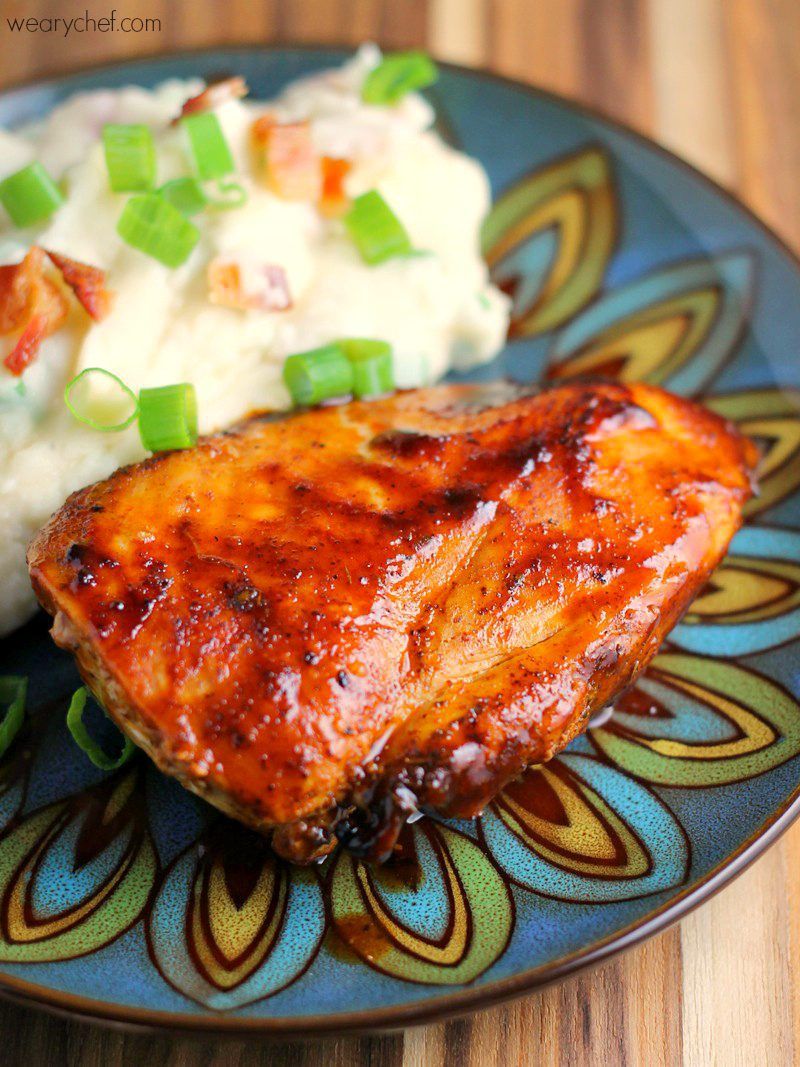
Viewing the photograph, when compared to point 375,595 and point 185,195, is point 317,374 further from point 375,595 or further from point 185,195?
point 375,595

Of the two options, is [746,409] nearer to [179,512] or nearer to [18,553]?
[179,512]

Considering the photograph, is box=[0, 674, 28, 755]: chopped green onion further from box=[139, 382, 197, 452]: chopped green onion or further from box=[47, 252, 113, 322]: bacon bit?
box=[47, 252, 113, 322]: bacon bit

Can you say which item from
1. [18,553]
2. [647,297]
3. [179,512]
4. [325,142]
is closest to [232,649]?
[179,512]

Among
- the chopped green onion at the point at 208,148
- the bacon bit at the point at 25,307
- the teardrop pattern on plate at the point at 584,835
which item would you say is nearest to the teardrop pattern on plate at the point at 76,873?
the teardrop pattern on plate at the point at 584,835

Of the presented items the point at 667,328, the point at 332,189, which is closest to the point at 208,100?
the point at 332,189

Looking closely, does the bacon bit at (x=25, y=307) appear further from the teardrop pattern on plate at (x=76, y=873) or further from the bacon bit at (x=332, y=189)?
the teardrop pattern on plate at (x=76, y=873)

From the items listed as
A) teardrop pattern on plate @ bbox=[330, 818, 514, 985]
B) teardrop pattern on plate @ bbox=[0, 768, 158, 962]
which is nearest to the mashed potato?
teardrop pattern on plate @ bbox=[0, 768, 158, 962]
